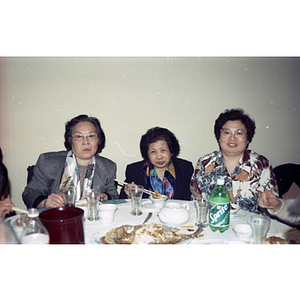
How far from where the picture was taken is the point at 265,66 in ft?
7.93

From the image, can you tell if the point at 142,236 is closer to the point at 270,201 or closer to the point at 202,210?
the point at 202,210

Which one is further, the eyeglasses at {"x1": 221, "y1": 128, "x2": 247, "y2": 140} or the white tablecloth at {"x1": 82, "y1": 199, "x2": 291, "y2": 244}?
the eyeglasses at {"x1": 221, "y1": 128, "x2": 247, "y2": 140}

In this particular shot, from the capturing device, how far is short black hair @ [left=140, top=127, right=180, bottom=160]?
2.20 m

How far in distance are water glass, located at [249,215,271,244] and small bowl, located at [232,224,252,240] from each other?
0.03 meters

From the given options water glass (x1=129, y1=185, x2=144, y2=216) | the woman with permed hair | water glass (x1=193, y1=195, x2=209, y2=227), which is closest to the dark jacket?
the woman with permed hair

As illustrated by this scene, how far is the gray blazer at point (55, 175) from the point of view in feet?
6.34

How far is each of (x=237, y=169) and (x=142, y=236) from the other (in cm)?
112

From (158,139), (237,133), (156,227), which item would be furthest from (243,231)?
(158,139)

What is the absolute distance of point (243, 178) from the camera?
1.77 m

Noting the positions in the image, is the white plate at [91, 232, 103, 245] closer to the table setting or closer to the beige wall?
the table setting

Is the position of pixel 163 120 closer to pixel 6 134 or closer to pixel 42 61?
pixel 42 61

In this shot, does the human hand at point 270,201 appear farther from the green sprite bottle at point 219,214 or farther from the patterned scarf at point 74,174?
the patterned scarf at point 74,174

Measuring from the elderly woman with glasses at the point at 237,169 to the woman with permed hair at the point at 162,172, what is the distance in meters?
0.20

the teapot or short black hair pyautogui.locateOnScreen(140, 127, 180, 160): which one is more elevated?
short black hair pyautogui.locateOnScreen(140, 127, 180, 160)
